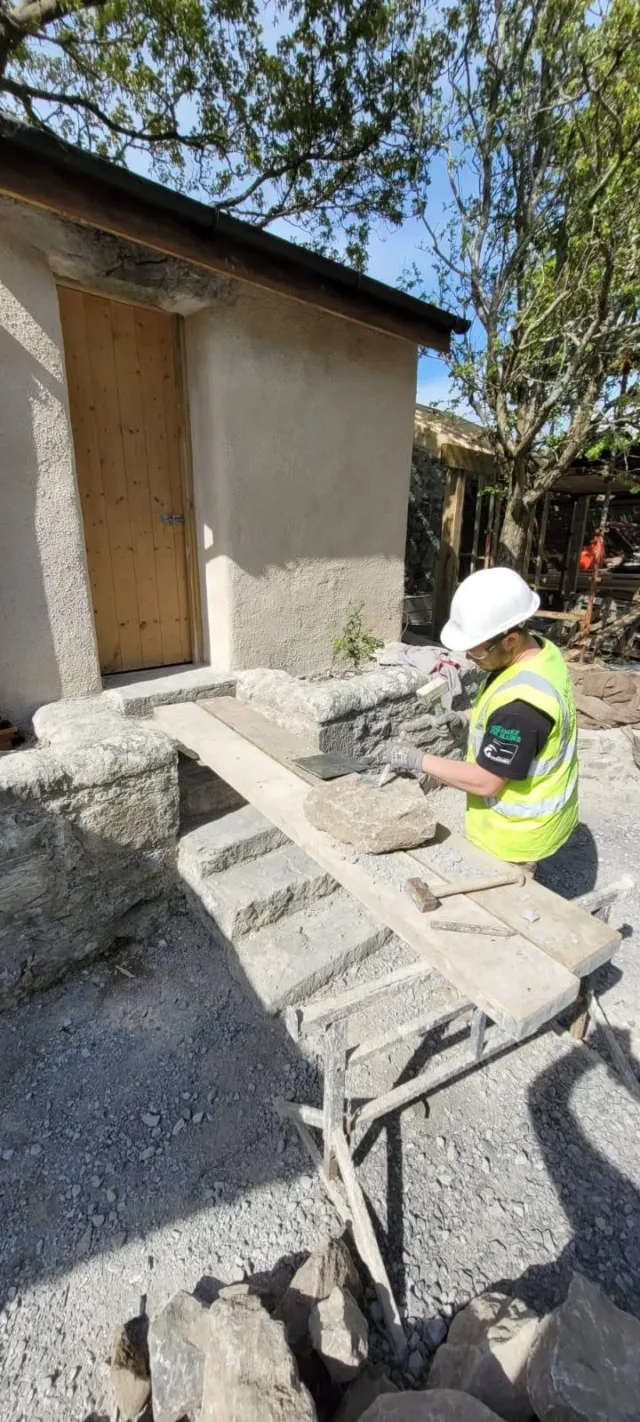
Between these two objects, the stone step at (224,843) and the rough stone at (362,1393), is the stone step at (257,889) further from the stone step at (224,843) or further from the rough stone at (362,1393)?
the rough stone at (362,1393)

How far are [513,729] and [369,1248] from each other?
5.60 ft

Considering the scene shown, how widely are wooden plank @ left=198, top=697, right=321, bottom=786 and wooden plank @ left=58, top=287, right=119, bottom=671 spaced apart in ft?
2.96

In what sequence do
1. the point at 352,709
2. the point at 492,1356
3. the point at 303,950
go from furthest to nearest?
the point at 352,709
the point at 303,950
the point at 492,1356

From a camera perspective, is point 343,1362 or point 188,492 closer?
point 343,1362

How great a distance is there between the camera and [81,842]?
3008 mm

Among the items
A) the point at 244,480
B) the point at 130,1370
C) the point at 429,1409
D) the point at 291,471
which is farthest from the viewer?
the point at 291,471

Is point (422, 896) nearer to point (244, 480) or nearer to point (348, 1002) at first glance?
point (348, 1002)

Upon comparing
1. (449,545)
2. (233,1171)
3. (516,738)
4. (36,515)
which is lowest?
(233,1171)

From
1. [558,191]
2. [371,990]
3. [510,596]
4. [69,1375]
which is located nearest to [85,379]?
[510,596]

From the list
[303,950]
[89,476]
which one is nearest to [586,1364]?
[303,950]

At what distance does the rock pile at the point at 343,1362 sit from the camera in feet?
4.29

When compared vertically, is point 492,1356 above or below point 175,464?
below

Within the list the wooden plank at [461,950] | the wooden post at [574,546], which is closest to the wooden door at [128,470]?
the wooden plank at [461,950]

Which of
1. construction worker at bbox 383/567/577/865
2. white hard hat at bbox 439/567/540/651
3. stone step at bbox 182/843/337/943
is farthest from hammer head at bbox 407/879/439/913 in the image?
stone step at bbox 182/843/337/943
